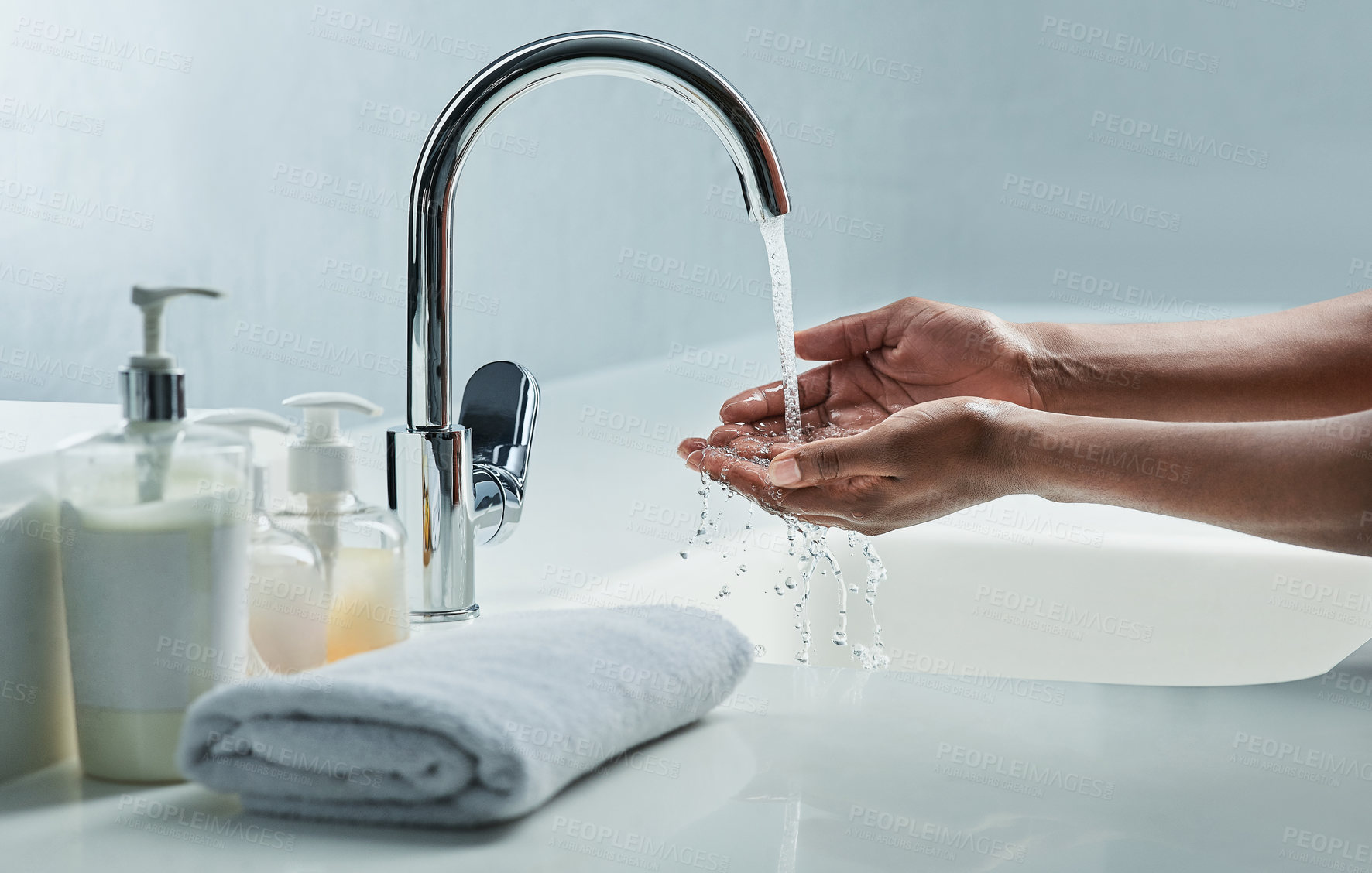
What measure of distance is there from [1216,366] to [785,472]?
0.42m

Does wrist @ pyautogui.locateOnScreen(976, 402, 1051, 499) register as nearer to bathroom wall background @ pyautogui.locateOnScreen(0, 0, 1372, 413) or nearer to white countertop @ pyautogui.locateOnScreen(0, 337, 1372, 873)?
white countertop @ pyautogui.locateOnScreen(0, 337, 1372, 873)

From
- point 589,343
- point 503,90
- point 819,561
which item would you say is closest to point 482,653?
point 503,90

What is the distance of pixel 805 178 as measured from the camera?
2094 mm

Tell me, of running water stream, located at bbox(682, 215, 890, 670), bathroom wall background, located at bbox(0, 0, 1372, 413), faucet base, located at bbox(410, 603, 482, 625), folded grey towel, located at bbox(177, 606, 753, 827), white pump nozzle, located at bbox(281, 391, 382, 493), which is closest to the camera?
folded grey towel, located at bbox(177, 606, 753, 827)

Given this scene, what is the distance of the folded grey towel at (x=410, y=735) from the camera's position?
1.13ft

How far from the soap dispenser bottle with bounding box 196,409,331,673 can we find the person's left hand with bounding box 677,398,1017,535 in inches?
16.3

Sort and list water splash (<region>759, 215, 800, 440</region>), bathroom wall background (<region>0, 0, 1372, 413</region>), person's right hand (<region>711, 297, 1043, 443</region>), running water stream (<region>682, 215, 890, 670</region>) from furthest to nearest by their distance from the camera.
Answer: bathroom wall background (<region>0, 0, 1372, 413</region>) → person's right hand (<region>711, 297, 1043, 443</region>) → running water stream (<region>682, 215, 890, 670</region>) → water splash (<region>759, 215, 800, 440</region>)

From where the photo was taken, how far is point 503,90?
21.8 inches

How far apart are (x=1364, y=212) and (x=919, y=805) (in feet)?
6.53

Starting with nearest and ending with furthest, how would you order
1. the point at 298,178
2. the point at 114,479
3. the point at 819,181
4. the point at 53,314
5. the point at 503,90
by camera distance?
1. the point at 114,479
2. the point at 503,90
3. the point at 53,314
4. the point at 298,178
5. the point at 819,181

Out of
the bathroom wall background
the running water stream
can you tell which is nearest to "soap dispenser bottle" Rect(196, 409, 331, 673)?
the running water stream

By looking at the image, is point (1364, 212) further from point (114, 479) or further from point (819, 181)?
point (114, 479)

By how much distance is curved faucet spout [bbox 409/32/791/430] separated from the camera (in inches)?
21.7

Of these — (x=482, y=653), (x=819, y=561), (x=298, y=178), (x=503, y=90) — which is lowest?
(x=819, y=561)
